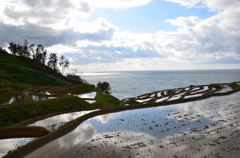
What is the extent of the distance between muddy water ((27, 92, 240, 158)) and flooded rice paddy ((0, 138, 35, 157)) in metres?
3.18

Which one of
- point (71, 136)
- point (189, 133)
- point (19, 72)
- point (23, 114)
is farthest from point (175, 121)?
point (19, 72)

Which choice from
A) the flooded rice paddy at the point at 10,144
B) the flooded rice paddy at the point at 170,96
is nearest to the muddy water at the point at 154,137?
the flooded rice paddy at the point at 10,144

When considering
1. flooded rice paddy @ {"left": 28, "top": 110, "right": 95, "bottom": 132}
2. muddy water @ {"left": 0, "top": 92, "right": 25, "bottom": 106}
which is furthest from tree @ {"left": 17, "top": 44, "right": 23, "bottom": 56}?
flooded rice paddy @ {"left": 28, "top": 110, "right": 95, "bottom": 132}

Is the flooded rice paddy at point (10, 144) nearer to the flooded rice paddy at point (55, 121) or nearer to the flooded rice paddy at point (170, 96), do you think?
the flooded rice paddy at point (55, 121)

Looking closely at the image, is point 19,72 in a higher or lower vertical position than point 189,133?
higher

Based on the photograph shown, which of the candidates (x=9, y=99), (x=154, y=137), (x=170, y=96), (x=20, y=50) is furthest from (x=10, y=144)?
(x=20, y=50)

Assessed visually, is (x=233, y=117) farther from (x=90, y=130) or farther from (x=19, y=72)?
(x=19, y=72)

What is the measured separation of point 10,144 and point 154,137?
1853 centimetres

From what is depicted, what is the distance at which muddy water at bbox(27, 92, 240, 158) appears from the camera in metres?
19.2

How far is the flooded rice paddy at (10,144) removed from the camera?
20312 mm

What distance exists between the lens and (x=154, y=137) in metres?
23.2

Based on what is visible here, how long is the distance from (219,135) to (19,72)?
87.7 metres

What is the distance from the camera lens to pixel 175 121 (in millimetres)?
29656

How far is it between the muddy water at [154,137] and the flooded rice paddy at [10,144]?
3.18 metres
